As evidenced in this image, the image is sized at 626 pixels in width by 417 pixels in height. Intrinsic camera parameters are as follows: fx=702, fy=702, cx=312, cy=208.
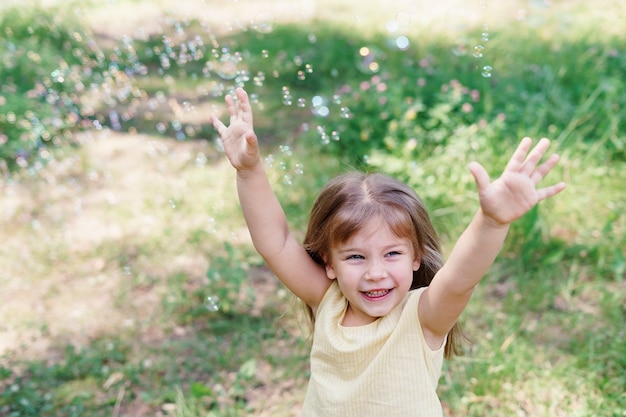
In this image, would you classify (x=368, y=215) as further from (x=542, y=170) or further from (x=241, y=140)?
(x=542, y=170)

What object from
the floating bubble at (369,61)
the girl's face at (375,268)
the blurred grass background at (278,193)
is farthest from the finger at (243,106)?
the floating bubble at (369,61)

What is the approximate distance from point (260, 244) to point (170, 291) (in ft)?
5.49

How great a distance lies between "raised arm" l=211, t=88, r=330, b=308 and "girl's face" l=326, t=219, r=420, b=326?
0.17 m

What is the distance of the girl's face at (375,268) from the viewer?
169 centimetres

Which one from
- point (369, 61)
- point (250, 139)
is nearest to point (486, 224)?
point (250, 139)

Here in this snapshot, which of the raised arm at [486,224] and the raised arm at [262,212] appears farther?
the raised arm at [262,212]

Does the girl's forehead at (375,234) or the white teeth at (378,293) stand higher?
the girl's forehead at (375,234)

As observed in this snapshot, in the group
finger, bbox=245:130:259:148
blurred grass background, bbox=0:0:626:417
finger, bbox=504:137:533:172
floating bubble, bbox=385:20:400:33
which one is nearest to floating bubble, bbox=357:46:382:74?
blurred grass background, bbox=0:0:626:417

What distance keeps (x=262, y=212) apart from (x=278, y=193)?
235 cm

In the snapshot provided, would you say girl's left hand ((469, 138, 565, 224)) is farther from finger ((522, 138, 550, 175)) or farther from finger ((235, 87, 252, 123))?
finger ((235, 87, 252, 123))

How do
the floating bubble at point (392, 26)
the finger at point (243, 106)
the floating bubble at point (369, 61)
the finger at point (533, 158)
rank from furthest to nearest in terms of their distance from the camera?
the floating bubble at point (392, 26) → the floating bubble at point (369, 61) → the finger at point (243, 106) → the finger at point (533, 158)

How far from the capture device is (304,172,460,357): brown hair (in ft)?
5.71

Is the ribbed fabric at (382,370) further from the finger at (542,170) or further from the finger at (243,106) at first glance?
the finger at (243,106)

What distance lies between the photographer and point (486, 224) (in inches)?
55.8
